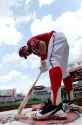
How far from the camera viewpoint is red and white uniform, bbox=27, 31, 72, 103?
135 inches

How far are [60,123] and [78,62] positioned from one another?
6665 millimetres

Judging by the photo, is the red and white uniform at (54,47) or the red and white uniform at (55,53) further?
the red and white uniform at (54,47)

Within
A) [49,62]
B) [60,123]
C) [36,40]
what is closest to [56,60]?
[49,62]

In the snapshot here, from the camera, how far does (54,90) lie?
3406 mm

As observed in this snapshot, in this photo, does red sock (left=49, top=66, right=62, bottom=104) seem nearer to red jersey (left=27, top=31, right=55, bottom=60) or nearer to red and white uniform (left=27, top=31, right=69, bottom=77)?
red and white uniform (left=27, top=31, right=69, bottom=77)

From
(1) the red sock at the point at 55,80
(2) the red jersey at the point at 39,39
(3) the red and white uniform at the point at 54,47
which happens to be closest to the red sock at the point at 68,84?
(3) the red and white uniform at the point at 54,47

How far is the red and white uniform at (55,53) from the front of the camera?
3.42m

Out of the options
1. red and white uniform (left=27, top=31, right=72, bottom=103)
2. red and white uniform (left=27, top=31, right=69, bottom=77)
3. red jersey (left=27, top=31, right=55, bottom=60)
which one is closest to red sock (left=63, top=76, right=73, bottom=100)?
red and white uniform (left=27, top=31, right=72, bottom=103)

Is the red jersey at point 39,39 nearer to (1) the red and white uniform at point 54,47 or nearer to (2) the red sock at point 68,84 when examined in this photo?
(1) the red and white uniform at point 54,47

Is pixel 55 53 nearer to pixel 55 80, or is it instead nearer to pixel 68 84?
pixel 55 80

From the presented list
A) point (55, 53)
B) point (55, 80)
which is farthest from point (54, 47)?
point (55, 80)

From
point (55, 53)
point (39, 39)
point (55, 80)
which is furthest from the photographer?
point (39, 39)

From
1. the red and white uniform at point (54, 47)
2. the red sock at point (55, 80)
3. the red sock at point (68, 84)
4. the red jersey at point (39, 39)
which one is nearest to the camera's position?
the red sock at point (55, 80)

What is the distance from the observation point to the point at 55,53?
12.1 ft
